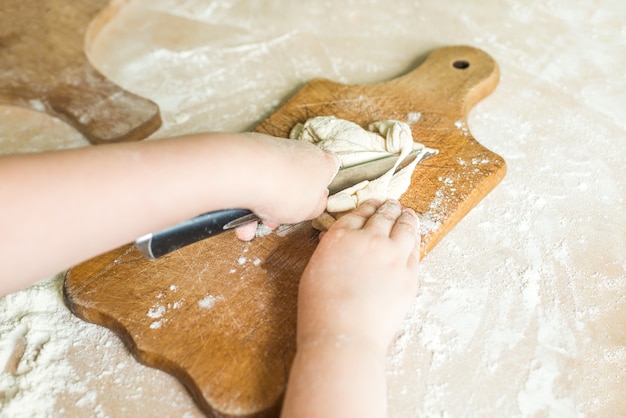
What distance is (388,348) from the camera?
3.21 feet

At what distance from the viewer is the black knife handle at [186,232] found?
0.86 m

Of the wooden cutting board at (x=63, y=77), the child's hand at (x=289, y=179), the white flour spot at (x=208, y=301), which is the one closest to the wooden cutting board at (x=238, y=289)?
the white flour spot at (x=208, y=301)

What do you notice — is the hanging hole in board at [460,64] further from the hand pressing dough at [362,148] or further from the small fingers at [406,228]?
the small fingers at [406,228]

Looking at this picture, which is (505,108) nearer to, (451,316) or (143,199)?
(451,316)

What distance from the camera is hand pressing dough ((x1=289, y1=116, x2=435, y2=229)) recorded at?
42.3 inches

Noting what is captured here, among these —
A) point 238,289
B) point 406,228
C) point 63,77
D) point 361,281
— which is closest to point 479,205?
point 406,228

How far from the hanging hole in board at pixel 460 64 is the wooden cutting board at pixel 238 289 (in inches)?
8.0

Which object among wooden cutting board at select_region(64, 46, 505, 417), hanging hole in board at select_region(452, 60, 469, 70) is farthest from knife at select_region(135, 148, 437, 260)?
hanging hole in board at select_region(452, 60, 469, 70)

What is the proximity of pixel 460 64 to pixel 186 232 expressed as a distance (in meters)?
0.95

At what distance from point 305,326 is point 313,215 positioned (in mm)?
229

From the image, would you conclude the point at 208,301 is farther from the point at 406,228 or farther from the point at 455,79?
the point at 455,79

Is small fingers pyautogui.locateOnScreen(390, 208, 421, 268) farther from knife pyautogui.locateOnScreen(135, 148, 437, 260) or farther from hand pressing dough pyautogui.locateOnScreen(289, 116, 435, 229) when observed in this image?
knife pyautogui.locateOnScreen(135, 148, 437, 260)

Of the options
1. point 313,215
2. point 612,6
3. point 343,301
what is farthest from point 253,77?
point 612,6

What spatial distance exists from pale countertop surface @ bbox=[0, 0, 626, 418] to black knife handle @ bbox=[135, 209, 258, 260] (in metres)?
0.16
